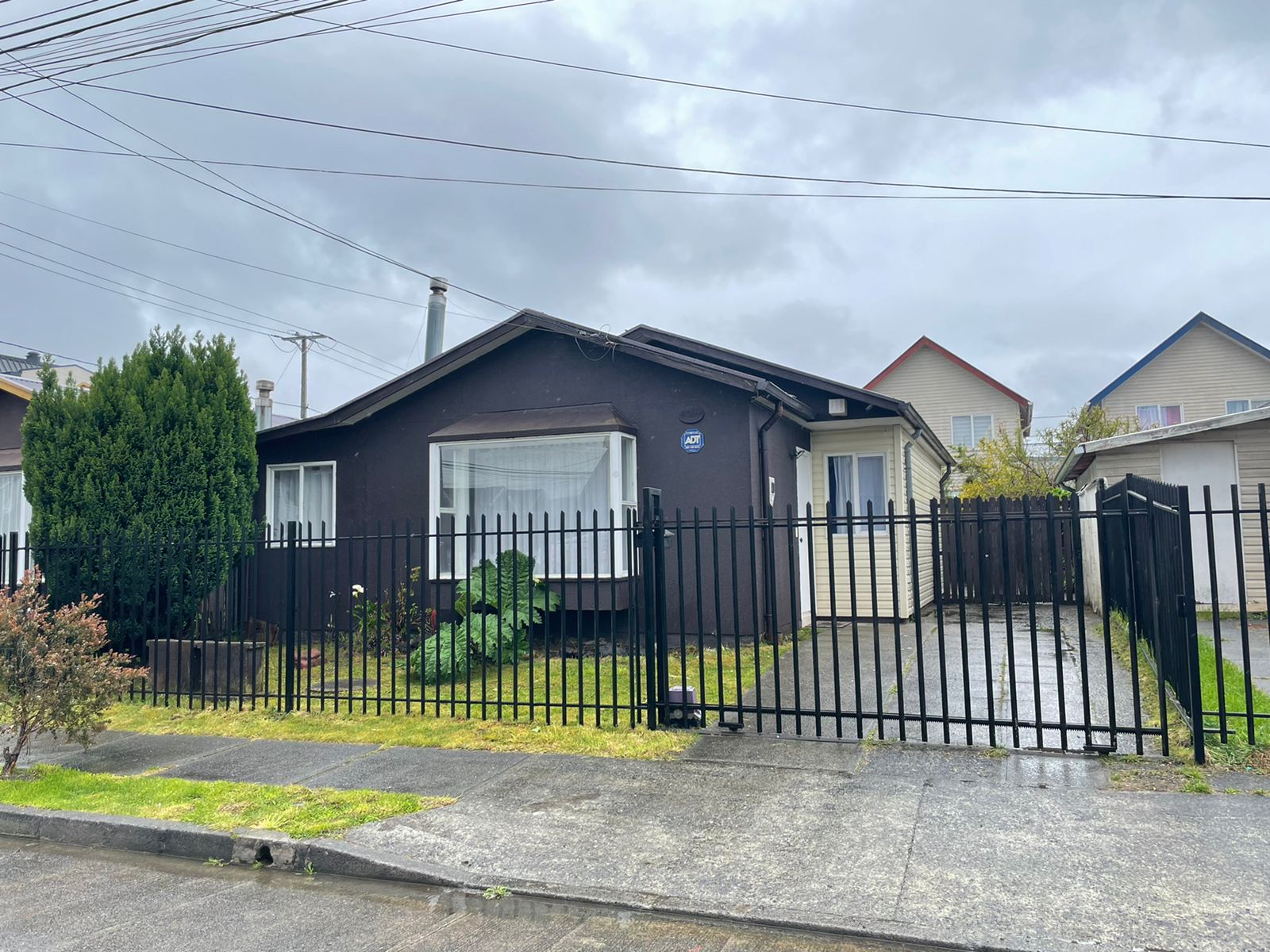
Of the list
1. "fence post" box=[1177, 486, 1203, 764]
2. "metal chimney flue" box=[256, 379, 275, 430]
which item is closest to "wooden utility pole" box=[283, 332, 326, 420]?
"metal chimney flue" box=[256, 379, 275, 430]

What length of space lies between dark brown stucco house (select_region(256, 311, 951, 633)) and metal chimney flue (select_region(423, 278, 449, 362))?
5.90 metres

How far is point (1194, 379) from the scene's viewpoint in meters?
26.6

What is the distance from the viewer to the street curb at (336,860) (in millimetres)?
3666

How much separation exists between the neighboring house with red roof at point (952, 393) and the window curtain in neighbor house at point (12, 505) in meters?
25.5

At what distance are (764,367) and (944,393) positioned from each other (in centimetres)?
2209

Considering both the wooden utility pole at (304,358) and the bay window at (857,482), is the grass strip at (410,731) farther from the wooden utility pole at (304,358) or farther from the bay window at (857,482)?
the wooden utility pole at (304,358)

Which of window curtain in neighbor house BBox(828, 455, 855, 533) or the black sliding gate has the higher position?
window curtain in neighbor house BBox(828, 455, 855, 533)

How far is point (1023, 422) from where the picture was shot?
31484 mm

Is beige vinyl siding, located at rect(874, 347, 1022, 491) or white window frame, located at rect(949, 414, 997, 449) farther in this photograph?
beige vinyl siding, located at rect(874, 347, 1022, 491)

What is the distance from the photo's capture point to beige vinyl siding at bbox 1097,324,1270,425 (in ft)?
84.8

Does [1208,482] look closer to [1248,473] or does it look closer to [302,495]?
[1248,473]

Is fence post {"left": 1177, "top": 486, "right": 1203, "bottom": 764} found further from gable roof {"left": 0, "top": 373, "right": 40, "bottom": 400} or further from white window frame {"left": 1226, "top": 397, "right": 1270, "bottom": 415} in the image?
white window frame {"left": 1226, "top": 397, "right": 1270, "bottom": 415}

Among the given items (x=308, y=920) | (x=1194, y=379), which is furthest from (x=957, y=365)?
(x=308, y=920)

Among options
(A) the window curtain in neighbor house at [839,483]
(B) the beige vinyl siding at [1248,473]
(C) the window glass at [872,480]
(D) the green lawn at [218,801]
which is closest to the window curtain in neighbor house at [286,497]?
(D) the green lawn at [218,801]
